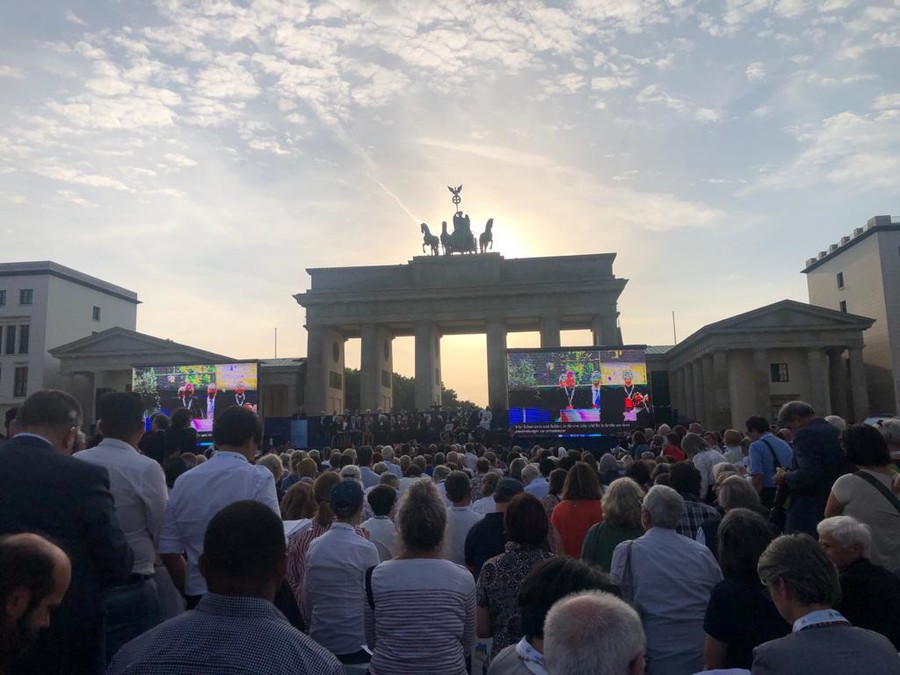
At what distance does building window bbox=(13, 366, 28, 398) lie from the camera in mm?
59125

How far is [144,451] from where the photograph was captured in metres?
8.87

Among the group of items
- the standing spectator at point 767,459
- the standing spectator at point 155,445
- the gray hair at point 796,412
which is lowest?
the standing spectator at point 767,459

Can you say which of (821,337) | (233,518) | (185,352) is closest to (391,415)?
(185,352)

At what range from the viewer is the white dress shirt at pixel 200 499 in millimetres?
4824

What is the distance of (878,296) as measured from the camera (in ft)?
177

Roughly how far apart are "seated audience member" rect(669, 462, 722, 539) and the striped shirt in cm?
270

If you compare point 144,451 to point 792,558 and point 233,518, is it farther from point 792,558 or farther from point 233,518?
point 792,558

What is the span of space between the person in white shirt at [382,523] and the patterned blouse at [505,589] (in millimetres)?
1790

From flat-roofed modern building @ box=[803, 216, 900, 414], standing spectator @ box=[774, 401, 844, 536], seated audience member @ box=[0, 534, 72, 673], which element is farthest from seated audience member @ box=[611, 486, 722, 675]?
flat-roofed modern building @ box=[803, 216, 900, 414]

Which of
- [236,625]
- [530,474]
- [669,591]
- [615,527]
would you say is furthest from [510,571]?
[530,474]

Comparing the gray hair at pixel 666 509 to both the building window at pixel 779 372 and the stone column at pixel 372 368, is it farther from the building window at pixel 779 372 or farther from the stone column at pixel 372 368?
the building window at pixel 779 372

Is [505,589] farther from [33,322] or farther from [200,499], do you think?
[33,322]

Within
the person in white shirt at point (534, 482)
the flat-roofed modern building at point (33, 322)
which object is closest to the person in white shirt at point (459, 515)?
the person in white shirt at point (534, 482)

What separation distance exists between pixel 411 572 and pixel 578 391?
28668 millimetres
